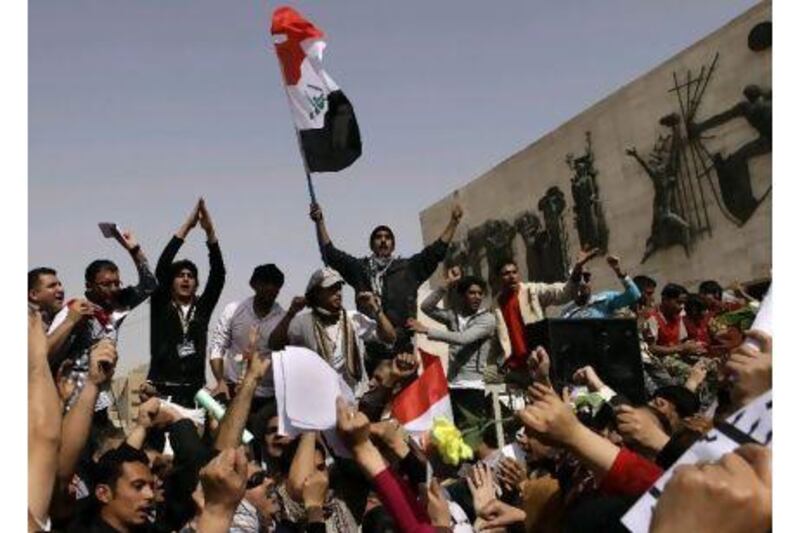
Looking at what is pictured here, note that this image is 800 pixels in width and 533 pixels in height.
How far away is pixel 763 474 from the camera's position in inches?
53.2

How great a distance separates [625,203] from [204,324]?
43.3ft

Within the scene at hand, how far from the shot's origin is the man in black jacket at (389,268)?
24.7 feet

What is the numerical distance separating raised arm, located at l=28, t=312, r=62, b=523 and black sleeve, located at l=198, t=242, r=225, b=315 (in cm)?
439

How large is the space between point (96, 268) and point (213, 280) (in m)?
0.82

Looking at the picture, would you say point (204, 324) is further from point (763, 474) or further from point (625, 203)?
point (625, 203)

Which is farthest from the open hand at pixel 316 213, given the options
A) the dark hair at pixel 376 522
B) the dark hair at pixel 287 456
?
the dark hair at pixel 376 522

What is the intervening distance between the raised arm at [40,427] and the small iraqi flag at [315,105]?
5.94 metres

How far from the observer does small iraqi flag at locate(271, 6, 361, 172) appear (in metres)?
8.37

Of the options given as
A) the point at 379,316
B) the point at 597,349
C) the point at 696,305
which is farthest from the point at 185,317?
the point at 696,305

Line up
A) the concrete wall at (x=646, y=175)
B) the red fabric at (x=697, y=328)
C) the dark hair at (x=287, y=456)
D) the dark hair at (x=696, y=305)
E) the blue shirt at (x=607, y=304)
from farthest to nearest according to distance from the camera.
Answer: the concrete wall at (x=646, y=175) → the dark hair at (x=696, y=305) → the red fabric at (x=697, y=328) → the blue shirt at (x=607, y=304) → the dark hair at (x=287, y=456)

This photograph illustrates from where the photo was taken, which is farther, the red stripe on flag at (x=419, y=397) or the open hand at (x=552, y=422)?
the red stripe on flag at (x=419, y=397)

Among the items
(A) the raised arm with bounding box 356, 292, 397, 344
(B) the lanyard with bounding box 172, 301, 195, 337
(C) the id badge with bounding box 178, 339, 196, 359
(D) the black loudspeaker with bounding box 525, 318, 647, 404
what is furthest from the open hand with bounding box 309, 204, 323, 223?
(D) the black loudspeaker with bounding box 525, 318, 647, 404

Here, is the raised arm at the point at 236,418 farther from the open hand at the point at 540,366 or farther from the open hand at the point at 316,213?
the open hand at the point at 316,213

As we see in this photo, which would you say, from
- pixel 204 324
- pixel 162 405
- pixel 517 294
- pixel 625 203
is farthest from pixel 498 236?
pixel 162 405
